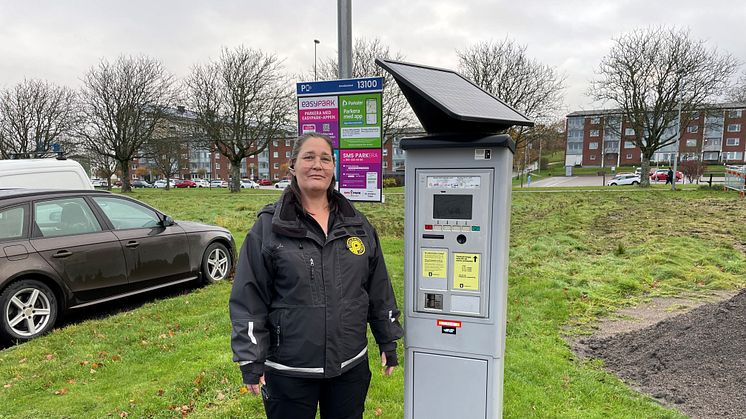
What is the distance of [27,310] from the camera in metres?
4.51

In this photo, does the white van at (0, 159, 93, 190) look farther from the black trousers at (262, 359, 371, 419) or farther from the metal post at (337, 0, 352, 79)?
the black trousers at (262, 359, 371, 419)

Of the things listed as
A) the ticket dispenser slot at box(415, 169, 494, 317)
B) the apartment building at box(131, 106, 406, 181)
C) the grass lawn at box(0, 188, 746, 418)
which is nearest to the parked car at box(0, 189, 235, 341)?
the grass lawn at box(0, 188, 746, 418)

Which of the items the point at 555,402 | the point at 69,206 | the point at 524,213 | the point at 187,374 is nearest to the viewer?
the point at 555,402

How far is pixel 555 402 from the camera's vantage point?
3160mm

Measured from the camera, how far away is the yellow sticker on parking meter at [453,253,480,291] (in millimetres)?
2307

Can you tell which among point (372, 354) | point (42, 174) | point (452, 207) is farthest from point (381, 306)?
point (42, 174)

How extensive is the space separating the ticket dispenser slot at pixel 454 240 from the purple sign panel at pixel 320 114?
3015 millimetres

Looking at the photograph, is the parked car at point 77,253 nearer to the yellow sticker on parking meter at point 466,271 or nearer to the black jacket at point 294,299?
the black jacket at point 294,299

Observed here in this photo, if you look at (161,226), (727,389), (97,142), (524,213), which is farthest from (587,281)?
(97,142)

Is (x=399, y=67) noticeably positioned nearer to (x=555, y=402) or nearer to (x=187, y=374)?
(x=555, y=402)

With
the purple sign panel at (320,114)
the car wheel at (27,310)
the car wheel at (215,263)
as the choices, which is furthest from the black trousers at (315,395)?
the car wheel at (215,263)

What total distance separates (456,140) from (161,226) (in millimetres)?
4952

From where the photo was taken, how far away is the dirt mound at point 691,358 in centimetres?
313

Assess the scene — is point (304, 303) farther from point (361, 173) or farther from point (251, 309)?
point (361, 173)
